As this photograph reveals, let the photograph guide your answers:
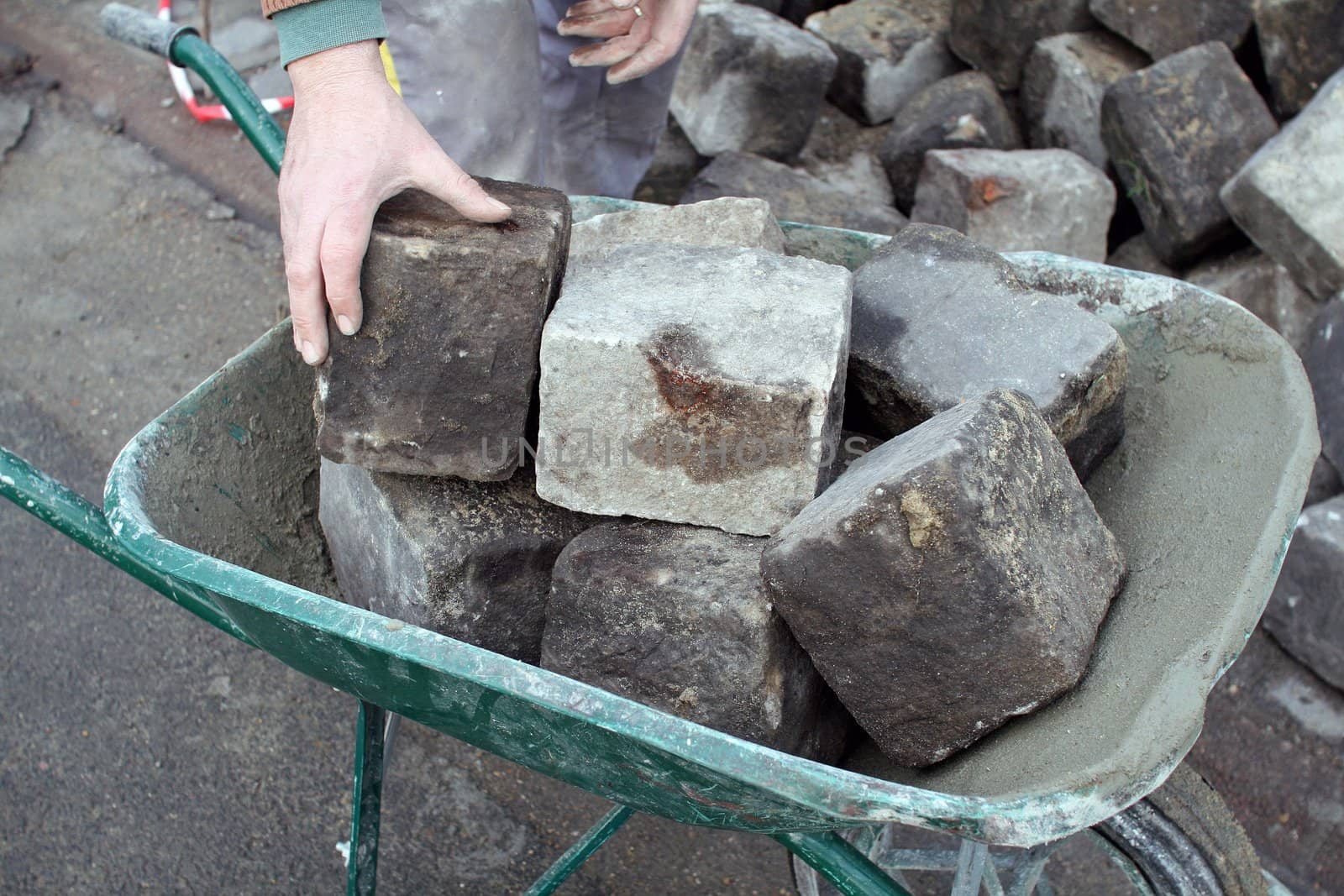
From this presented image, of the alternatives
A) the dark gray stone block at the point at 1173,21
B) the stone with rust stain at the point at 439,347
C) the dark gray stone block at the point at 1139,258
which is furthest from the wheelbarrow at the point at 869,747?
the dark gray stone block at the point at 1173,21

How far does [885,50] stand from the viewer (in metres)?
3.90

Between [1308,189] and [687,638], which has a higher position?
[687,638]

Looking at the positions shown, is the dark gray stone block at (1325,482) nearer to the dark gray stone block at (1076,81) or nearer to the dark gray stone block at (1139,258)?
the dark gray stone block at (1139,258)

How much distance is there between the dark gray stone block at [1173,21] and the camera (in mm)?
3236

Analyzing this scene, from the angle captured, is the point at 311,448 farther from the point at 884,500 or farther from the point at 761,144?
the point at 761,144

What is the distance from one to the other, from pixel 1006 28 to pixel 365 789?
10.2 feet

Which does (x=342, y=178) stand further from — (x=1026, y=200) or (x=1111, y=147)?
(x=1111, y=147)

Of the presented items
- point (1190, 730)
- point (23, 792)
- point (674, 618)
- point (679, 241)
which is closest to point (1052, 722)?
point (1190, 730)

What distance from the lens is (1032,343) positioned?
1.64 metres

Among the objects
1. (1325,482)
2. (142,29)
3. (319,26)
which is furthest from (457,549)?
(1325,482)

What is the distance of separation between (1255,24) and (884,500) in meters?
2.70

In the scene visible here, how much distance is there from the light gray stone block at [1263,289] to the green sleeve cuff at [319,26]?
7.62ft

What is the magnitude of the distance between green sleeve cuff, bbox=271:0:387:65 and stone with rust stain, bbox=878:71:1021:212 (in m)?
2.29

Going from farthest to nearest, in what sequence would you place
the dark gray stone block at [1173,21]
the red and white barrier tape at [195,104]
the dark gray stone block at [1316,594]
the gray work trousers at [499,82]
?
the red and white barrier tape at [195,104]
the dark gray stone block at [1173,21]
the dark gray stone block at [1316,594]
the gray work trousers at [499,82]
